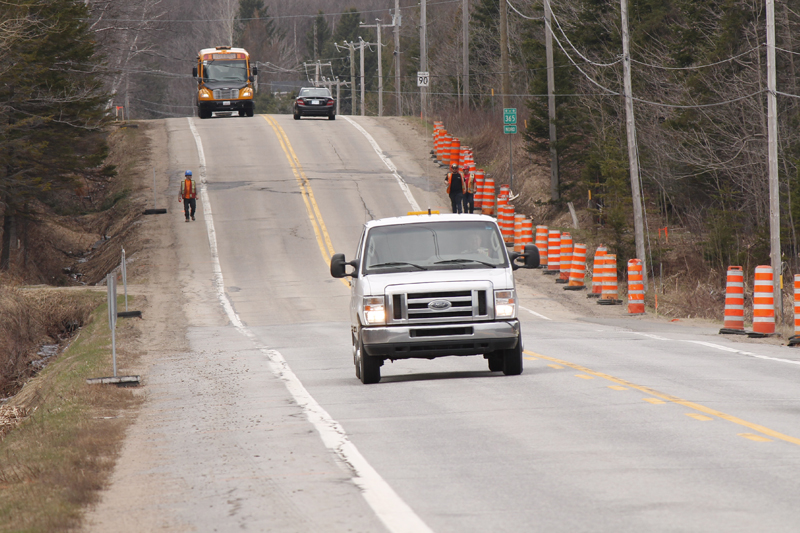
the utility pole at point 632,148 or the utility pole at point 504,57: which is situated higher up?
the utility pole at point 504,57

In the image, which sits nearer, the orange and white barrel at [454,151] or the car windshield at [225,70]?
the orange and white barrel at [454,151]

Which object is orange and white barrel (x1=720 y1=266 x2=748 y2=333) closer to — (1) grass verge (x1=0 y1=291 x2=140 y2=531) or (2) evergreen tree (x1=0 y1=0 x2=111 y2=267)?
(1) grass verge (x1=0 y1=291 x2=140 y2=531)

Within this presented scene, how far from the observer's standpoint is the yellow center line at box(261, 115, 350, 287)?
115 feet

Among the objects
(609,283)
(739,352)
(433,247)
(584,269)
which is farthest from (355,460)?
(584,269)

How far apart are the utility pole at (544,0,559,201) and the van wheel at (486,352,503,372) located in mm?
25136

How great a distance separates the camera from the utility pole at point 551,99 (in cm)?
3797

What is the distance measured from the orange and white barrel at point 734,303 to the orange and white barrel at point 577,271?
8.08 meters

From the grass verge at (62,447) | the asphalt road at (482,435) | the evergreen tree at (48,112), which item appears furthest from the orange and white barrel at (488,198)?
the grass verge at (62,447)

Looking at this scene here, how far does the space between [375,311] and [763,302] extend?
31.0 ft

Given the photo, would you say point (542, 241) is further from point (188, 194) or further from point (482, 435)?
point (482, 435)

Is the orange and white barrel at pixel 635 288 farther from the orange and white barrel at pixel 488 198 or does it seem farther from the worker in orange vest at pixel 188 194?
the worker in orange vest at pixel 188 194

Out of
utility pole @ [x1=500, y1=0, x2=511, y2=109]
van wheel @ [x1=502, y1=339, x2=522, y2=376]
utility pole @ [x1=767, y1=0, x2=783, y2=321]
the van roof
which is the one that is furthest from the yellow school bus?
van wheel @ [x1=502, y1=339, x2=522, y2=376]

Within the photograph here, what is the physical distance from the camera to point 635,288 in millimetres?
25062

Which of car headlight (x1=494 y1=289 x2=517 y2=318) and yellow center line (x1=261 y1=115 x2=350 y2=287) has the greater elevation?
yellow center line (x1=261 y1=115 x2=350 y2=287)
